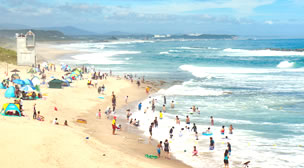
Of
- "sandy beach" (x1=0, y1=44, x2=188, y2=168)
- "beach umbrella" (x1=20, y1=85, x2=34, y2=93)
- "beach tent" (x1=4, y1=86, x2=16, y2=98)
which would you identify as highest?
"beach umbrella" (x1=20, y1=85, x2=34, y2=93)

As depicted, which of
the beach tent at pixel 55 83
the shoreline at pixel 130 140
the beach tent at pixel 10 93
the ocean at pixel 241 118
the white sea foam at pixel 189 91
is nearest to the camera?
the shoreline at pixel 130 140

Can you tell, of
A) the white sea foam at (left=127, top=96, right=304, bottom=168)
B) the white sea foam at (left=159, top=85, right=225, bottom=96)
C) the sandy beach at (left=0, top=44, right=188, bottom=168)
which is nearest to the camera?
the sandy beach at (left=0, top=44, right=188, bottom=168)

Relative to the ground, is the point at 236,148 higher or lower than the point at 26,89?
lower

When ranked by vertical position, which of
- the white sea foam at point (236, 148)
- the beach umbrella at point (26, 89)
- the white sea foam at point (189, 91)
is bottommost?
the white sea foam at point (236, 148)

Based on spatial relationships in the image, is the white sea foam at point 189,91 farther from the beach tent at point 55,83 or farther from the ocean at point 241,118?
the beach tent at point 55,83

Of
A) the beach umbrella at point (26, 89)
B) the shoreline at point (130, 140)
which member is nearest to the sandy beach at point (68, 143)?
the shoreline at point (130, 140)

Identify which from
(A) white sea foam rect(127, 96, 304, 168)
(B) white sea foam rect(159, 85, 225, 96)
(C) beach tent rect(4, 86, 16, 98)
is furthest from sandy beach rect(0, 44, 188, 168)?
(B) white sea foam rect(159, 85, 225, 96)

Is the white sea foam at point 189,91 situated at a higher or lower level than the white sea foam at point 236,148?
higher

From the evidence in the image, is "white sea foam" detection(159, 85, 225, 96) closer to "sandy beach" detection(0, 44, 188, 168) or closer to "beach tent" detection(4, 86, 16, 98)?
"sandy beach" detection(0, 44, 188, 168)

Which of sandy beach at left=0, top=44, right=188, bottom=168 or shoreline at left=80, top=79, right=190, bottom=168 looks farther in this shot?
shoreline at left=80, top=79, right=190, bottom=168

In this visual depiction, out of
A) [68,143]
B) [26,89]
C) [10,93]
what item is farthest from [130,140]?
[26,89]

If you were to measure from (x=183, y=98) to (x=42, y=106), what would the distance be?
1266 cm

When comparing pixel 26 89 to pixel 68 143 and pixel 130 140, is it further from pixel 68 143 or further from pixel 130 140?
pixel 68 143

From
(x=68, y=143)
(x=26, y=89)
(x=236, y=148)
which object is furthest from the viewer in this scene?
(x=26, y=89)
